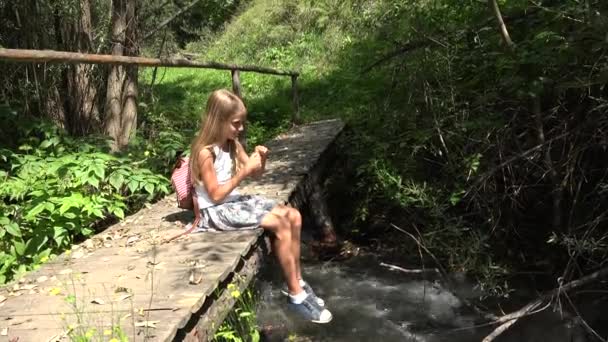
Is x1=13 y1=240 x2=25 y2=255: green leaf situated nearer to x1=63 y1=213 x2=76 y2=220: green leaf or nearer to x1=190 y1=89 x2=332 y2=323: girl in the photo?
x1=63 y1=213 x2=76 y2=220: green leaf

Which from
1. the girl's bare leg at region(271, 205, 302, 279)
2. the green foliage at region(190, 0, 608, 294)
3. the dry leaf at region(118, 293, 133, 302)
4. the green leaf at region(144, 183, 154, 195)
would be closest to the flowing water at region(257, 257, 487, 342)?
the green foliage at region(190, 0, 608, 294)

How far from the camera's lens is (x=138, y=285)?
10.7ft

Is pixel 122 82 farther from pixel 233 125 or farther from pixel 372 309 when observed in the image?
pixel 372 309

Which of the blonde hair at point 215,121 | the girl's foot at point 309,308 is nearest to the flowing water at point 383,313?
the girl's foot at point 309,308

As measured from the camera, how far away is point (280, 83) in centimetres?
1410

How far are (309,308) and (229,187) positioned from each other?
0.98 meters

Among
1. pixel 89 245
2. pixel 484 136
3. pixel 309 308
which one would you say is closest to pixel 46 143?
pixel 89 245

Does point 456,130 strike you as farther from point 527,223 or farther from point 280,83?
point 280,83

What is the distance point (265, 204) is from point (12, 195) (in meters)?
1.96

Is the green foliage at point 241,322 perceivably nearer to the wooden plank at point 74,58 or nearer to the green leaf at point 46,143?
the wooden plank at point 74,58

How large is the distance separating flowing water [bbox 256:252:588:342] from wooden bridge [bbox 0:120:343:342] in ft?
3.24

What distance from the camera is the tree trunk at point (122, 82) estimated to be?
23.8 ft

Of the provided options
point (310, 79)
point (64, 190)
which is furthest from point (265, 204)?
point (310, 79)

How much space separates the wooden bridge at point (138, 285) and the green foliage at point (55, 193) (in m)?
0.29
